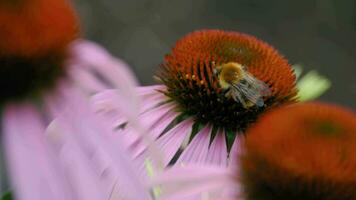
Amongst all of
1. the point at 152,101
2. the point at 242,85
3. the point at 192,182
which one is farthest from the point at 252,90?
the point at 192,182

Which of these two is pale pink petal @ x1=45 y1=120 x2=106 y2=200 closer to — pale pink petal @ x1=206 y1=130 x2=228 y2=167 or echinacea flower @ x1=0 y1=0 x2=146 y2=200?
echinacea flower @ x1=0 y1=0 x2=146 y2=200

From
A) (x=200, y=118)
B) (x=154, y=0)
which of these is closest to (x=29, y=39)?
(x=200, y=118)

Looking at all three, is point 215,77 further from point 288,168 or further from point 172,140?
point 288,168

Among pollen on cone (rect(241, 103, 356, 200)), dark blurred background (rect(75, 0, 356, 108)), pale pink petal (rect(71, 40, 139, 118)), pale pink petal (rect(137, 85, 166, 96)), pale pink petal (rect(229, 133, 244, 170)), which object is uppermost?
dark blurred background (rect(75, 0, 356, 108))

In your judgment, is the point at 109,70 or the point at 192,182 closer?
the point at 109,70

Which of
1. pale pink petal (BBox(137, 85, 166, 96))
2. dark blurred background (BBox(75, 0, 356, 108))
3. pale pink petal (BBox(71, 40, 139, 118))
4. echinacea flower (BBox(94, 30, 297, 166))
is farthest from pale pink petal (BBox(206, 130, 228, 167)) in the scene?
dark blurred background (BBox(75, 0, 356, 108))

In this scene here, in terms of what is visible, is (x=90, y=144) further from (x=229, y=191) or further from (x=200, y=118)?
(x=200, y=118)
